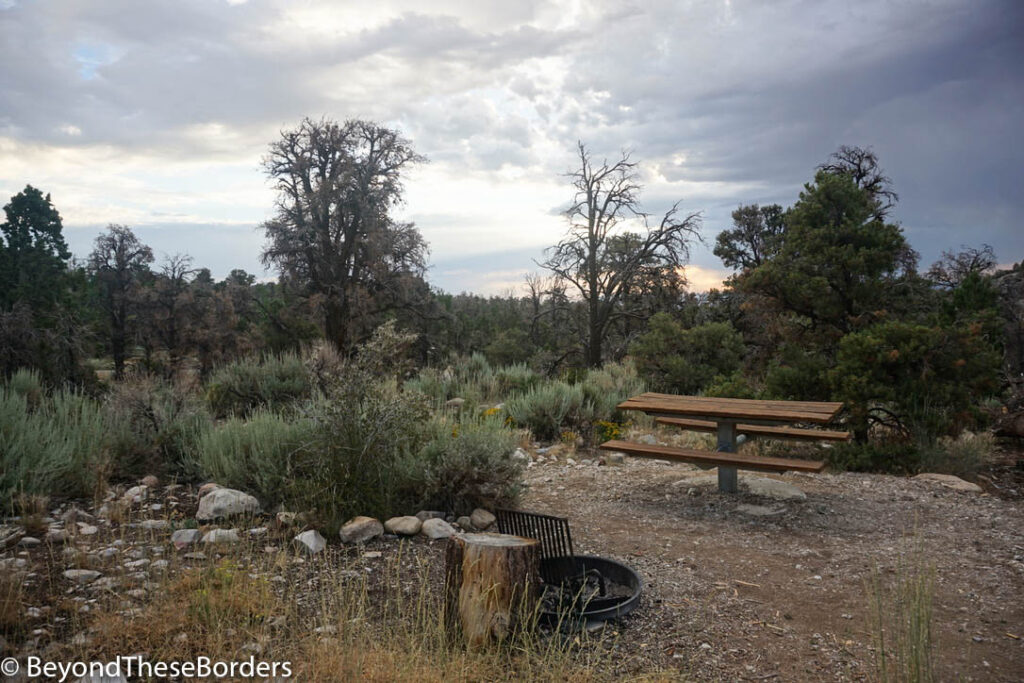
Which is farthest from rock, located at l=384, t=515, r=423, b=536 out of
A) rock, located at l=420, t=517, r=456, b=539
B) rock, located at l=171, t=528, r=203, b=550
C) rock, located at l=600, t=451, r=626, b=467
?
rock, located at l=600, t=451, r=626, b=467

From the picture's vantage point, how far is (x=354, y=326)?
18.5 metres

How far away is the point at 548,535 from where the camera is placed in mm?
3967

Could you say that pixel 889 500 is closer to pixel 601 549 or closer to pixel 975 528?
pixel 975 528

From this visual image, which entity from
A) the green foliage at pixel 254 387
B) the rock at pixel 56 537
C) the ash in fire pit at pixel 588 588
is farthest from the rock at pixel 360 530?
the green foliage at pixel 254 387

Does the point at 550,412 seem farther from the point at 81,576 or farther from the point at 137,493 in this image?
the point at 81,576

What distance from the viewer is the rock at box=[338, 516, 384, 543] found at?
173 inches

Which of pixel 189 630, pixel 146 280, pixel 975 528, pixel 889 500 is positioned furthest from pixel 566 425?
pixel 146 280

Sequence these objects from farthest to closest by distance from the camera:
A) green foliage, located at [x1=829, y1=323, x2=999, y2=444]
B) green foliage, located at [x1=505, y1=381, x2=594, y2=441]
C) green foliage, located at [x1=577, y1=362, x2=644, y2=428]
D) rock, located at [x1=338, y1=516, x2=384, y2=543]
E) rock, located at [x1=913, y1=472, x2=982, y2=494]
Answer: green foliage, located at [x1=577, y1=362, x2=644, y2=428] → green foliage, located at [x1=505, y1=381, x2=594, y2=441] → green foliage, located at [x1=829, y1=323, x2=999, y2=444] → rock, located at [x1=913, y1=472, x2=982, y2=494] → rock, located at [x1=338, y1=516, x2=384, y2=543]

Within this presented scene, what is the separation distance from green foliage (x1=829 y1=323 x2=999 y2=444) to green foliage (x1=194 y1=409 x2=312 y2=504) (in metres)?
5.45

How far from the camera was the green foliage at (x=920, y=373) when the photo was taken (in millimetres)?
6836

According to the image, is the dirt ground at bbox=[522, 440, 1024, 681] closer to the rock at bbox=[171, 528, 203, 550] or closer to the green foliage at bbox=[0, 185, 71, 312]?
the rock at bbox=[171, 528, 203, 550]

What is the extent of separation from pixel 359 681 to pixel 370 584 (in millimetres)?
1224

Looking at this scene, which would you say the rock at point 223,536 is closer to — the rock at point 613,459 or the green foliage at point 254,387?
the rock at point 613,459

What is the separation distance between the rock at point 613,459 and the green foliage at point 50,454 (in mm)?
4856
